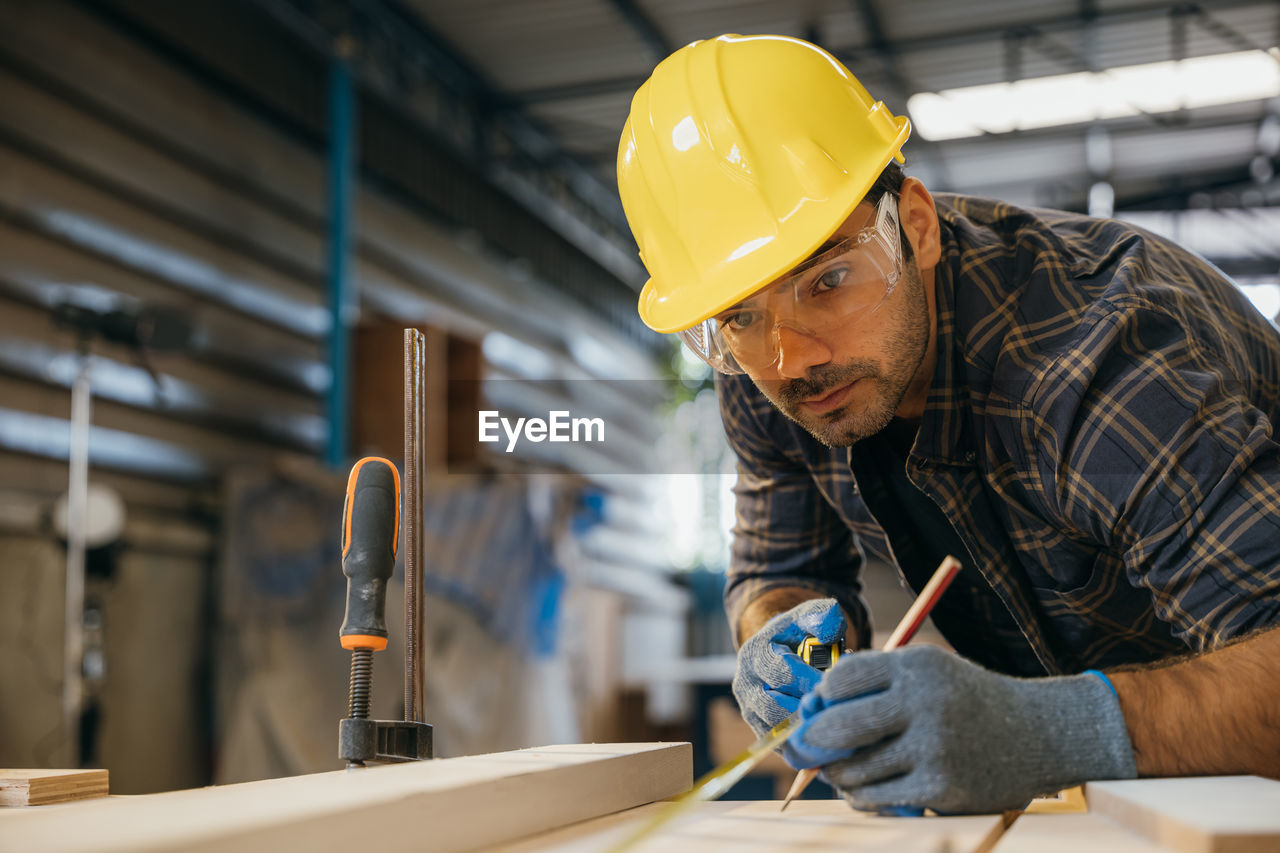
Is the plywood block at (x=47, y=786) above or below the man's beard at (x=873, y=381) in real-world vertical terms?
below

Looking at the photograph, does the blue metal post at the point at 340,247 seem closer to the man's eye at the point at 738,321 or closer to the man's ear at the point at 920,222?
the man's eye at the point at 738,321

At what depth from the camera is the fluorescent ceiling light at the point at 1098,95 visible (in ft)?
25.3

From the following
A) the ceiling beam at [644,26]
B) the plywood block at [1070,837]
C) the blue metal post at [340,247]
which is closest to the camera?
the plywood block at [1070,837]

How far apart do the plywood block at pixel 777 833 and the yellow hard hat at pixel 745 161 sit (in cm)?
75

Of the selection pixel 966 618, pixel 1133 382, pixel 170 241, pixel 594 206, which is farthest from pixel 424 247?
pixel 1133 382

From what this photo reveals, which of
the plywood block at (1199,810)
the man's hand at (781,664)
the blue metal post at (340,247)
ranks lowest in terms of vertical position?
the plywood block at (1199,810)

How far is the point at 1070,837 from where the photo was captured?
0.96 metres

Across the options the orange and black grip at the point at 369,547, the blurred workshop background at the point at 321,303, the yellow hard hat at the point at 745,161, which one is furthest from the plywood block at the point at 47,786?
the blurred workshop background at the point at 321,303

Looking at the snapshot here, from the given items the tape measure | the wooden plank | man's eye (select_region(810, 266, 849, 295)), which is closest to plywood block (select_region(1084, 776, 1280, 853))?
the tape measure

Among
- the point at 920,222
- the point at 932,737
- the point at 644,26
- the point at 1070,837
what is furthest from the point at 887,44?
the point at 1070,837

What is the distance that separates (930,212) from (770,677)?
2.60 feet

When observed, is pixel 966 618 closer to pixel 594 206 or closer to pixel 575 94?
pixel 575 94

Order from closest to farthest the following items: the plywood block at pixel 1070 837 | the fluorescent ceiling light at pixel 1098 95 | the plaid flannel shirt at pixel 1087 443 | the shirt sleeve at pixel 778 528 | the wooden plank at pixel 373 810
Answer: the wooden plank at pixel 373 810 < the plywood block at pixel 1070 837 < the plaid flannel shirt at pixel 1087 443 < the shirt sleeve at pixel 778 528 < the fluorescent ceiling light at pixel 1098 95

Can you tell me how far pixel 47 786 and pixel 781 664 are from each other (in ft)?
3.10
